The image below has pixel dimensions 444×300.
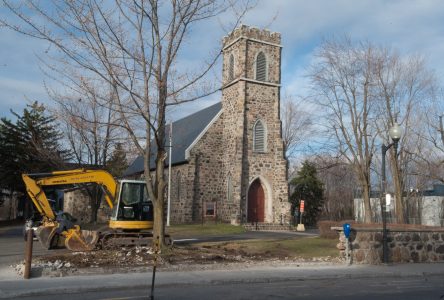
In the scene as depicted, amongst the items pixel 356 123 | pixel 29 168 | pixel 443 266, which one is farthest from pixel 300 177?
pixel 443 266

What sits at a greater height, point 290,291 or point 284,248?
point 284,248

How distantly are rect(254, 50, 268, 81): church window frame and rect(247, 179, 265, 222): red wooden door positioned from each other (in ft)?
26.6

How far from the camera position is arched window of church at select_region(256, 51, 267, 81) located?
3803 cm

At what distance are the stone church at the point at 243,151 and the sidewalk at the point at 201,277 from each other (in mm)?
20476

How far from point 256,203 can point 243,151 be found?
165 inches

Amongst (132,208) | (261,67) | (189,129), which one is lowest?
(132,208)

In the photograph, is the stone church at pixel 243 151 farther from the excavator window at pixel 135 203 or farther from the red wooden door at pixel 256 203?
the excavator window at pixel 135 203

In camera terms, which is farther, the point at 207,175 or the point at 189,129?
the point at 189,129

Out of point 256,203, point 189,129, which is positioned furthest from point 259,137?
point 189,129

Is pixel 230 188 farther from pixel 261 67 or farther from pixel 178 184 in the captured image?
pixel 261 67

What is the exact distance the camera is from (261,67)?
38.2 meters

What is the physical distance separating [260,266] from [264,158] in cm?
2238

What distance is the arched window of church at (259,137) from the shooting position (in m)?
37.7

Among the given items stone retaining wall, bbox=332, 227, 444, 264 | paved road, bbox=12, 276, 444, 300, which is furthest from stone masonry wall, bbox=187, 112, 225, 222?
paved road, bbox=12, 276, 444, 300
